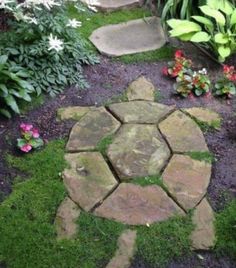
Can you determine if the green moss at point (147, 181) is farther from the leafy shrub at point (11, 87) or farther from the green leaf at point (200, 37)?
the green leaf at point (200, 37)

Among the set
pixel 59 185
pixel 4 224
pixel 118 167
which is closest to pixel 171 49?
pixel 118 167

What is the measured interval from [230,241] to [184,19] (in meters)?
1.96

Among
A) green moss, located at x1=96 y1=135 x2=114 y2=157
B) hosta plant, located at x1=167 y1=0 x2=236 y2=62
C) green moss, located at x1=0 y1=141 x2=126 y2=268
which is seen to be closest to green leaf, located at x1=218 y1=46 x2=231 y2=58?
hosta plant, located at x1=167 y1=0 x2=236 y2=62

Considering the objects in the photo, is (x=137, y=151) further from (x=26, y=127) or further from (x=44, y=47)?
(x=44, y=47)

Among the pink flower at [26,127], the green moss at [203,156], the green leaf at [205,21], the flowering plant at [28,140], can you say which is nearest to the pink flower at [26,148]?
the flowering plant at [28,140]

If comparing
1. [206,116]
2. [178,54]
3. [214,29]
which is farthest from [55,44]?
[214,29]

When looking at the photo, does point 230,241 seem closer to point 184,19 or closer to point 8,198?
point 8,198

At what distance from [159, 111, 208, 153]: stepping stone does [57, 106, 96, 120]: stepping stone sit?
1.64ft

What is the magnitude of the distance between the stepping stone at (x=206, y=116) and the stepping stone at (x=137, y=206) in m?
0.68

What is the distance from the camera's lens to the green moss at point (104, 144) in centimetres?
255

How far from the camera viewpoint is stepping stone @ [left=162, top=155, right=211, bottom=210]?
2338 millimetres

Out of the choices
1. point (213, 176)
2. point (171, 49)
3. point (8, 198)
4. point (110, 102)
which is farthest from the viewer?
point (171, 49)

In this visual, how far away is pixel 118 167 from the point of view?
8.04ft

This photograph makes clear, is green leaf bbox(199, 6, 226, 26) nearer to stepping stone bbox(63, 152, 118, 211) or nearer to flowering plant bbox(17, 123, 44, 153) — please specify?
stepping stone bbox(63, 152, 118, 211)
